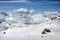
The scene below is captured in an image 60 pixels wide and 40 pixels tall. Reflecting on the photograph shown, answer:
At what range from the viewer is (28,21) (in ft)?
5.33

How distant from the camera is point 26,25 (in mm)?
1622

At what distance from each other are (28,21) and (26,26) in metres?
0.07

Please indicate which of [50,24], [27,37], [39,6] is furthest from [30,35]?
[39,6]

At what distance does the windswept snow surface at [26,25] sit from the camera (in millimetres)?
1563

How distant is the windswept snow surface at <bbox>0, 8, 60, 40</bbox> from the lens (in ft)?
5.13

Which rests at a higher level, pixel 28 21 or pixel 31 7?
pixel 31 7

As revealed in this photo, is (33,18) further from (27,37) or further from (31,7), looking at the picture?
(27,37)

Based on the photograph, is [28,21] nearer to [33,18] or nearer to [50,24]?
[33,18]

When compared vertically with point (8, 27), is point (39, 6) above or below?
above

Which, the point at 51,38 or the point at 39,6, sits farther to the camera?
the point at 39,6

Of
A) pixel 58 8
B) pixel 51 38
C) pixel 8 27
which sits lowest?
pixel 51 38

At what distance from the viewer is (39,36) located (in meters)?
1.56

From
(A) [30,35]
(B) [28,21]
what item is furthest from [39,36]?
(B) [28,21]

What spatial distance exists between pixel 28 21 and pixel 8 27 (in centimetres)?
25
